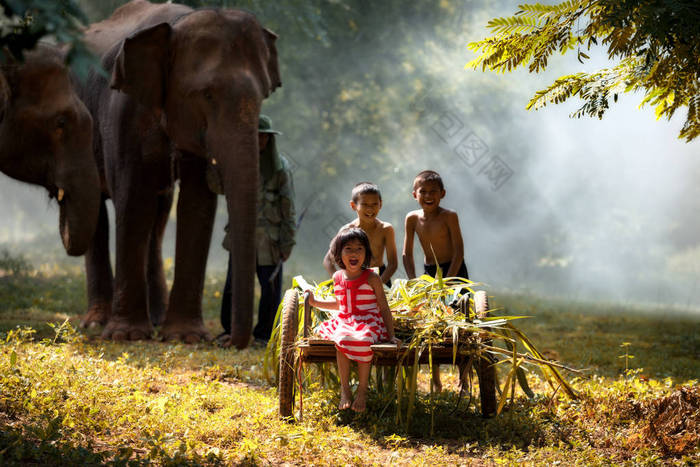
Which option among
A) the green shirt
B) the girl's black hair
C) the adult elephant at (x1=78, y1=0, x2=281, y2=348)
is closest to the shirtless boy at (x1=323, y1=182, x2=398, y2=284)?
the girl's black hair

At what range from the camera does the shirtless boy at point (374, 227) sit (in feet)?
18.8

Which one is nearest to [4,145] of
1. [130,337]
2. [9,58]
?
[9,58]

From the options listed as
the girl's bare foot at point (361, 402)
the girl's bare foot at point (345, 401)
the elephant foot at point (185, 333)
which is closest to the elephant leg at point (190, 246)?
the elephant foot at point (185, 333)

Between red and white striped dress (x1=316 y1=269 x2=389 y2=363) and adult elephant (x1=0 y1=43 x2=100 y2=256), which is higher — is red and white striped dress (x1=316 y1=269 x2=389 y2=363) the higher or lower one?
the lower one

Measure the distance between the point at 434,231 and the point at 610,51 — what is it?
1873 millimetres

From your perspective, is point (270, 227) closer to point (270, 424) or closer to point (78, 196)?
point (78, 196)

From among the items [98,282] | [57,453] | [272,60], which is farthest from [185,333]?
[57,453]

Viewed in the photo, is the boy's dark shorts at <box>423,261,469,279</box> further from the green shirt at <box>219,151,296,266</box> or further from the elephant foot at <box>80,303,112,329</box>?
the elephant foot at <box>80,303,112,329</box>

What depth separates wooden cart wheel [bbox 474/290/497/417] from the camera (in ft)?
16.1

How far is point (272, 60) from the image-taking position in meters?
9.39

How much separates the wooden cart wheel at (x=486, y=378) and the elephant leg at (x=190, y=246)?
182 inches

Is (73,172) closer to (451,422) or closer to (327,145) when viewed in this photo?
(451,422)

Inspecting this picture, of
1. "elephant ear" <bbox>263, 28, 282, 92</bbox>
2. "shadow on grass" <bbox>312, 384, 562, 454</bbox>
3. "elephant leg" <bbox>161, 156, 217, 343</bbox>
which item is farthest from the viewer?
"elephant ear" <bbox>263, 28, 282, 92</bbox>

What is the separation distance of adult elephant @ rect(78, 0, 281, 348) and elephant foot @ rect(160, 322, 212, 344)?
13mm
